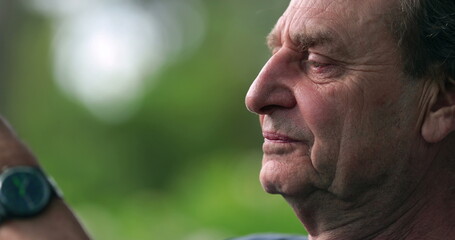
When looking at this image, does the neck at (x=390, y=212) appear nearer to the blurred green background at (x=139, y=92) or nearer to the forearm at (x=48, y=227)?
the forearm at (x=48, y=227)

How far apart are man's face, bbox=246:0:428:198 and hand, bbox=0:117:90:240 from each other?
0.54 metres

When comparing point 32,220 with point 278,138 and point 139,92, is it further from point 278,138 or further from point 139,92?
point 139,92

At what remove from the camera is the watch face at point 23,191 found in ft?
9.41

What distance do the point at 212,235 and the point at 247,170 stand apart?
1221 mm

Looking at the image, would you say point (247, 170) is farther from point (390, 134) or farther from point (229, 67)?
point (229, 67)

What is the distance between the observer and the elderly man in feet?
8.73

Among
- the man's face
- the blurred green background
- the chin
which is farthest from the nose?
the blurred green background

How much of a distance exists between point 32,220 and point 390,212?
90 cm

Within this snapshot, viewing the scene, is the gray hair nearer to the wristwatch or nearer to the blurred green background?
the wristwatch

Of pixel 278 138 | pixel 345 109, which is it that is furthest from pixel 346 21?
pixel 278 138

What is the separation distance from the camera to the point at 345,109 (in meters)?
2.68

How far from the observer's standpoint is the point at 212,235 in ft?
25.0

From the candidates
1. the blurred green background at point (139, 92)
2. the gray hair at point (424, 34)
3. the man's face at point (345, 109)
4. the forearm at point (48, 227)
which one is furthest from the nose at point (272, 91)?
the blurred green background at point (139, 92)

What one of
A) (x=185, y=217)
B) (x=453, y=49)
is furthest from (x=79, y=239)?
(x=185, y=217)
